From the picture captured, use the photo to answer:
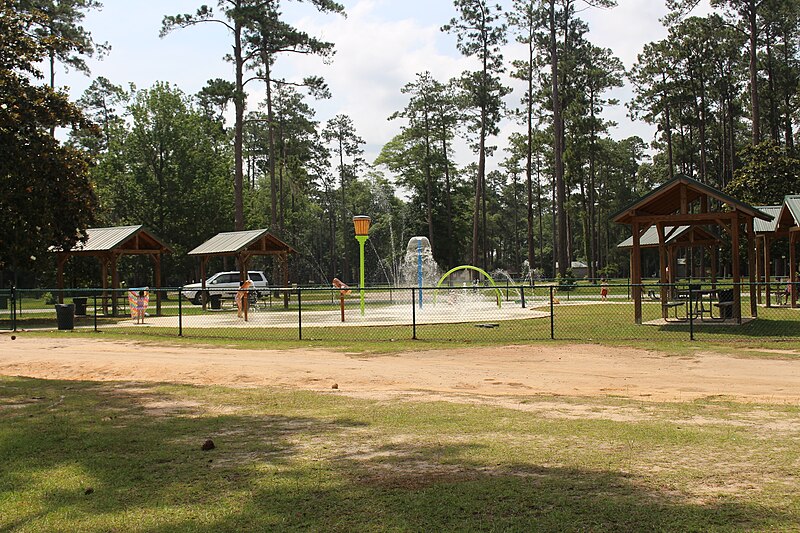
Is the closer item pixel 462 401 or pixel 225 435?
pixel 225 435

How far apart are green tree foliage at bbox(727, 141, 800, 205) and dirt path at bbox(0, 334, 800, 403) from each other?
102 feet

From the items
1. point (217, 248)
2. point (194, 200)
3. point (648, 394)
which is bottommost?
point (648, 394)

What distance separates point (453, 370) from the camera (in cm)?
1295

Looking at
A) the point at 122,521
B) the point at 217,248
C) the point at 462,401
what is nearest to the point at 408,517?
the point at 122,521

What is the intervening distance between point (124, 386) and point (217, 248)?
23804 millimetres

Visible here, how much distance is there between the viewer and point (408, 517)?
15.4 ft

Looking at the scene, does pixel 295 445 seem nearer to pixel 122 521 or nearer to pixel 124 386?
pixel 122 521

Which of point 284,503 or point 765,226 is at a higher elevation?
point 765,226

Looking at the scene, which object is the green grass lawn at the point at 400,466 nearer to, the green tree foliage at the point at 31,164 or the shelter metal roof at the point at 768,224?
the green tree foliage at the point at 31,164

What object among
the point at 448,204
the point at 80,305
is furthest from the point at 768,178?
the point at 80,305

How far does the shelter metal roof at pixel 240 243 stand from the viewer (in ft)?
109

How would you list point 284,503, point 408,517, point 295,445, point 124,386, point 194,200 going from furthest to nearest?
1. point 194,200
2. point 124,386
3. point 295,445
4. point 284,503
5. point 408,517

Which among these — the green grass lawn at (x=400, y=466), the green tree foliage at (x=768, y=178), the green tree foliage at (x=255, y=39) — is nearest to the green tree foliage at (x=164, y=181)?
the green tree foliage at (x=255, y=39)

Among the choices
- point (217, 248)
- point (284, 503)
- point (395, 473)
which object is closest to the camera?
point (284, 503)
